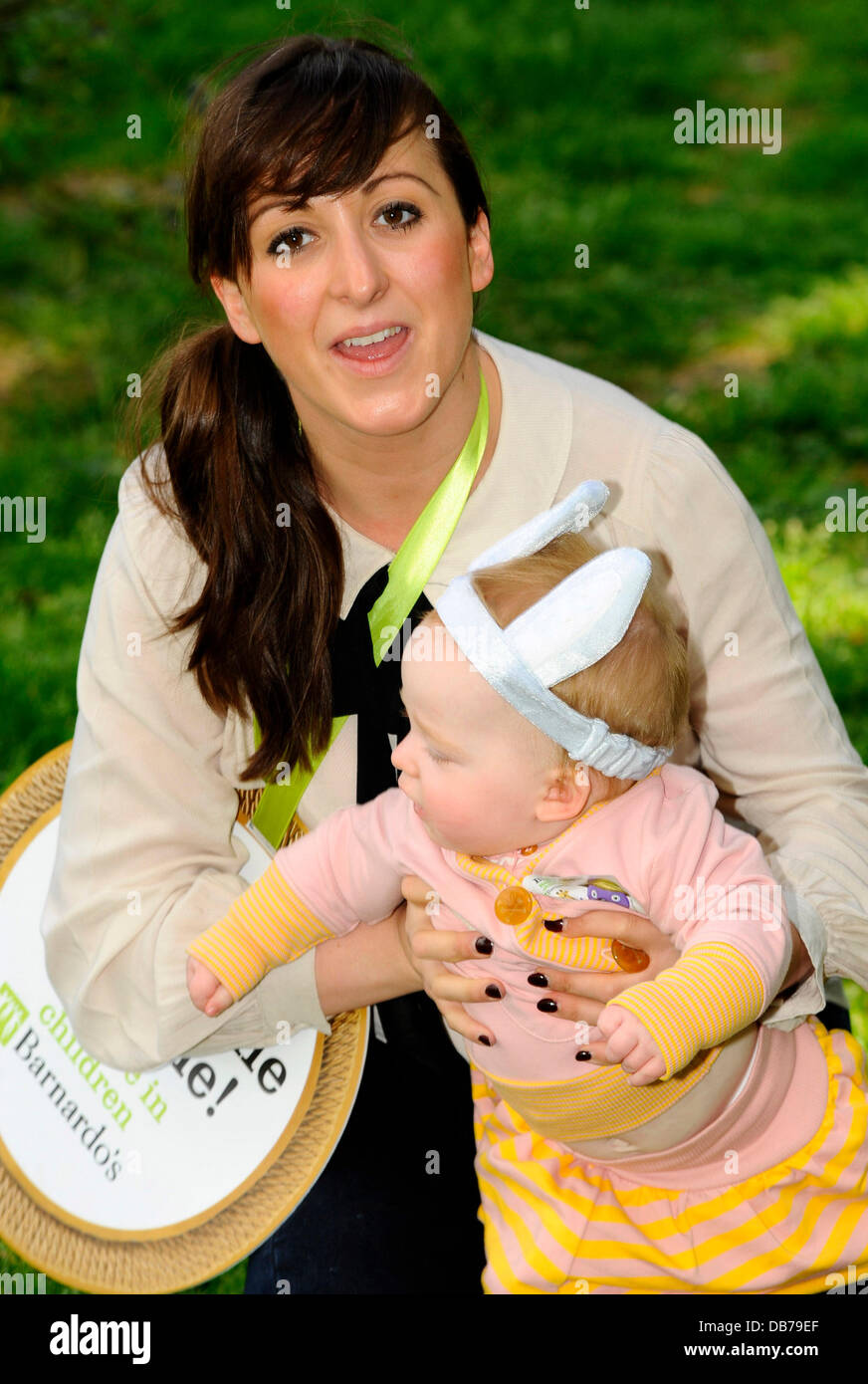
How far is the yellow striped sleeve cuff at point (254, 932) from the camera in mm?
2332

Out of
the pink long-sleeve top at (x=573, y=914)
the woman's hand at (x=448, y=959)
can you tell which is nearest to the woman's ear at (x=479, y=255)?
the pink long-sleeve top at (x=573, y=914)

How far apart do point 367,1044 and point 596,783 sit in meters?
0.83

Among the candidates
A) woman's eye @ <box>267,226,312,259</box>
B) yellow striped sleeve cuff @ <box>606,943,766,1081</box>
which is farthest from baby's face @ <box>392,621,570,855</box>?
woman's eye @ <box>267,226,312,259</box>

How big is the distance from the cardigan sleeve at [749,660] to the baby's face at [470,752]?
1.67ft

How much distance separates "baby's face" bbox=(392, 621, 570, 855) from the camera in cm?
200

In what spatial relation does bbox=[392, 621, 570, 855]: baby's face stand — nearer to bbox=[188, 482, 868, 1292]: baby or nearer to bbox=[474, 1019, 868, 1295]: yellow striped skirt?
bbox=[188, 482, 868, 1292]: baby

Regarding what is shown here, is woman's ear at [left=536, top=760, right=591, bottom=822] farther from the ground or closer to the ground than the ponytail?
closer to the ground

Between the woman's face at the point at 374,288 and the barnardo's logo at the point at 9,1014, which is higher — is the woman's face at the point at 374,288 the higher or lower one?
the higher one

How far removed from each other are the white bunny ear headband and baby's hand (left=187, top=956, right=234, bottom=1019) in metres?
0.66

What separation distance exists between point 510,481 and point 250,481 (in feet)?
1.27

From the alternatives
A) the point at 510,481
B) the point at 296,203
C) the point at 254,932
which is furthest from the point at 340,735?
the point at 296,203

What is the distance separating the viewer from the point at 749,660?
244 centimetres

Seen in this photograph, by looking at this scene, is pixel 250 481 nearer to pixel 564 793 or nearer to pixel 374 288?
pixel 374 288

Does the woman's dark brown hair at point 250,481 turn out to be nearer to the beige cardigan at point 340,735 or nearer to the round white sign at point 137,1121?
the beige cardigan at point 340,735
